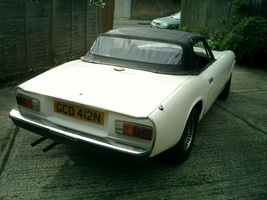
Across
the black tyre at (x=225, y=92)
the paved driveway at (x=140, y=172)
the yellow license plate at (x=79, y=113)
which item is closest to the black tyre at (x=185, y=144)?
the paved driveway at (x=140, y=172)

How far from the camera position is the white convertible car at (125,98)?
2523 mm

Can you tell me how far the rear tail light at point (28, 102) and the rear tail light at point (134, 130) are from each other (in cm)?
90

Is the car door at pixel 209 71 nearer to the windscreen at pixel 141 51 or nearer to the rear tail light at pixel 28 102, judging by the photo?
the windscreen at pixel 141 51

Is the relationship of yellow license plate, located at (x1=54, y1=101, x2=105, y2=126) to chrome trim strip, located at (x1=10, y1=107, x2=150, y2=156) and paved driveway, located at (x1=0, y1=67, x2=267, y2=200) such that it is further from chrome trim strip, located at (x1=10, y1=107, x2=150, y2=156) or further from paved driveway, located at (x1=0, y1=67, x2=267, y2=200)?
paved driveway, located at (x1=0, y1=67, x2=267, y2=200)

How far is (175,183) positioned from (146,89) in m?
0.99

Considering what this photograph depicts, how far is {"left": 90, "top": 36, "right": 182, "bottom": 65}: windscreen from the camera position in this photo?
3.50m

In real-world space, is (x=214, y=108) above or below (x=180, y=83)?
below

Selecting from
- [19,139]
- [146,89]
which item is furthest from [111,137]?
[19,139]

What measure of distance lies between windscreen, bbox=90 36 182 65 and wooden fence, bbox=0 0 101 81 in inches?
101

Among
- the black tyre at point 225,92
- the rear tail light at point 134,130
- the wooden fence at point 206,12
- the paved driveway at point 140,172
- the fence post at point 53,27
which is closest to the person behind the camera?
the rear tail light at point 134,130

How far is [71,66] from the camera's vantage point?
11.6ft

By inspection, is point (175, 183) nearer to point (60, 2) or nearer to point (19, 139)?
point (19, 139)

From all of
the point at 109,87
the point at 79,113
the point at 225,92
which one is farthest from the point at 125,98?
the point at 225,92

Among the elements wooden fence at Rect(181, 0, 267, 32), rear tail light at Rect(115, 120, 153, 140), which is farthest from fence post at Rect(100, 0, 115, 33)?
rear tail light at Rect(115, 120, 153, 140)
